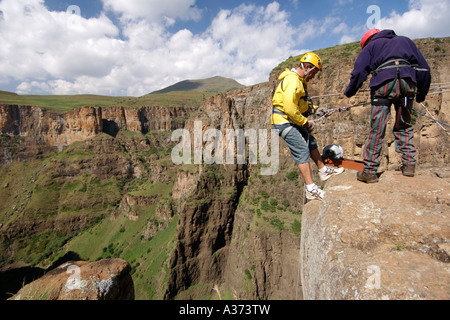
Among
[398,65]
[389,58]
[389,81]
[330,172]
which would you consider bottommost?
[330,172]

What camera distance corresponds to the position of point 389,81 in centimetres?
382

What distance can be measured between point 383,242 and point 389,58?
130 inches

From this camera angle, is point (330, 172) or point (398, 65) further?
point (330, 172)

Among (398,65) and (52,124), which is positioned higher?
(52,124)

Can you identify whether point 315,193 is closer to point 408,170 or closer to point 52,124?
point 408,170

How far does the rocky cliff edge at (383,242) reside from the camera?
1.79m

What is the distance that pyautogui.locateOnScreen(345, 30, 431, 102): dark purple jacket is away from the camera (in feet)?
12.3

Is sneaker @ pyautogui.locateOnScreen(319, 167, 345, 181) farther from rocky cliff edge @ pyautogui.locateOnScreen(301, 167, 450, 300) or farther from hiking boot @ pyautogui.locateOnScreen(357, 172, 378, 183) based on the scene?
rocky cliff edge @ pyautogui.locateOnScreen(301, 167, 450, 300)

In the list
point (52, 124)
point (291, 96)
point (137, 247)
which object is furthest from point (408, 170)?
point (52, 124)

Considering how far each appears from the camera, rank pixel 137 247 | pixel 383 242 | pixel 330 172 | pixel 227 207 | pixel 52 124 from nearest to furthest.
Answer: pixel 383 242, pixel 330 172, pixel 227 207, pixel 137 247, pixel 52 124

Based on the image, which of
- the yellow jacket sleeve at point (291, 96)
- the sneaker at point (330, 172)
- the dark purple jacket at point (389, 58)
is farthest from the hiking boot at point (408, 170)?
the yellow jacket sleeve at point (291, 96)

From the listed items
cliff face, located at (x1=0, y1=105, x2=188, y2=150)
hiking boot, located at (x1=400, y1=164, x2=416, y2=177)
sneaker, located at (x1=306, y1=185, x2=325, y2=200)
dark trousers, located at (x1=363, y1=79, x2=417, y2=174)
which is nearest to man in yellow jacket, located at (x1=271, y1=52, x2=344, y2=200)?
sneaker, located at (x1=306, y1=185, x2=325, y2=200)

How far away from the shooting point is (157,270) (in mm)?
38906
